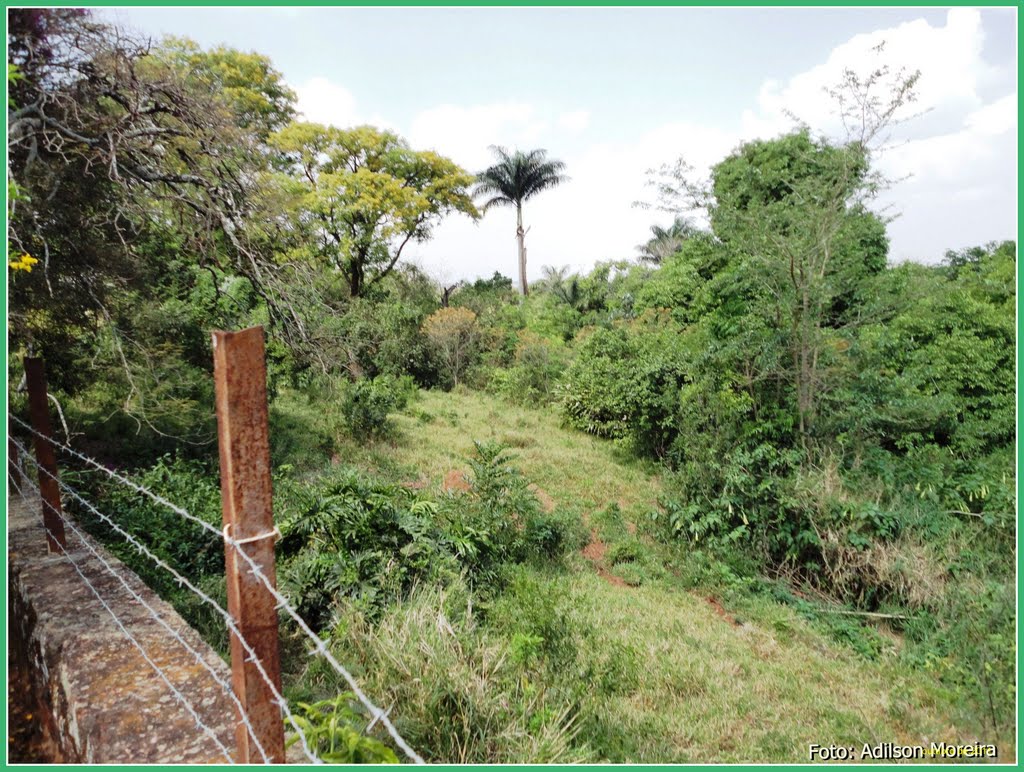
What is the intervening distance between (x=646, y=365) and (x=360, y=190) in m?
11.2

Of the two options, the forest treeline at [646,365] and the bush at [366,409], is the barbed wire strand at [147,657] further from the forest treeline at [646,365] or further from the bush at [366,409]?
the bush at [366,409]

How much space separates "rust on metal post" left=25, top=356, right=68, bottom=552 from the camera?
3.40 m

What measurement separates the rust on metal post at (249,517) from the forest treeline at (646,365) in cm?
248

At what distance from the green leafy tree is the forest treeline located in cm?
705

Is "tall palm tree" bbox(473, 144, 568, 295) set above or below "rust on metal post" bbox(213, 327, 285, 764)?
above

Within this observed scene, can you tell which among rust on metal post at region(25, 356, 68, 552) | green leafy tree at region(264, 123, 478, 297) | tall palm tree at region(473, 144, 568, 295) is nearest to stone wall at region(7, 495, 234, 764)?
rust on metal post at region(25, 356, 68, 552)

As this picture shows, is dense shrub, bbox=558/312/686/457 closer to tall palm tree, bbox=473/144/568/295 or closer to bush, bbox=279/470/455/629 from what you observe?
bush, bbox=279/470/455/629

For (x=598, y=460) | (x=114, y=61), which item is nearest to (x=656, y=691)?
(x=114, y=61)

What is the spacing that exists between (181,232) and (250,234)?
0.59 meters

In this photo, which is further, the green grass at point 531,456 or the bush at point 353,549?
the green grass at point 531,456

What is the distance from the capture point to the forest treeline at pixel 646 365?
4.60m

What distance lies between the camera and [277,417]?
10.8 metres

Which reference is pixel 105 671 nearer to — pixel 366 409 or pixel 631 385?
pixel 366 409

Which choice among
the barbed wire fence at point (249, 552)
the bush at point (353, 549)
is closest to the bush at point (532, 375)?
the bush at point (353, 549)
